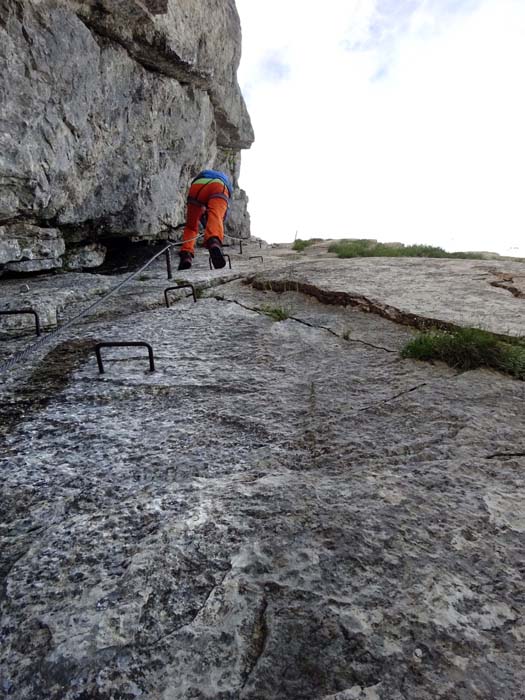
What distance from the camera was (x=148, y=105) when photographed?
11.9m

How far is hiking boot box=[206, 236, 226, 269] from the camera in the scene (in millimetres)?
9148

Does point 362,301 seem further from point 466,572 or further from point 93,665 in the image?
point 93,665

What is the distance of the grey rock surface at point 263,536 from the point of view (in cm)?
137

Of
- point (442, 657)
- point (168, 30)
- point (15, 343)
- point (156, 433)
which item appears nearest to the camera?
point (442, 657)

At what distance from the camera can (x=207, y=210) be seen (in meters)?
9.66

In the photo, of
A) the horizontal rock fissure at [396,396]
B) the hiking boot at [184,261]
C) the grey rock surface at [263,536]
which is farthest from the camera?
the hiking boot at [184,261]

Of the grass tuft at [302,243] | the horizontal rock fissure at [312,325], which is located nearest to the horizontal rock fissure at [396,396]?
the horizontal rock fissure at [312,325]

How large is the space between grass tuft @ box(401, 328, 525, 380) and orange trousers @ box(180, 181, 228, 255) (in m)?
6.50

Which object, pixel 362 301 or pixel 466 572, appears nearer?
pixel 466 572

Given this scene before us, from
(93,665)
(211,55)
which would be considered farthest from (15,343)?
(211,55)

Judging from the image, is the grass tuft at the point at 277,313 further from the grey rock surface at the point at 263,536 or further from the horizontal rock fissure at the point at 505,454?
the horizontal rock fissure at the point at 505,454

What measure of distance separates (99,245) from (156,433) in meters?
10.5

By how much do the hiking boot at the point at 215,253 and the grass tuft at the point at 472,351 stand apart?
19.8ft

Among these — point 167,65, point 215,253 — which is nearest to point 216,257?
point 215,253
